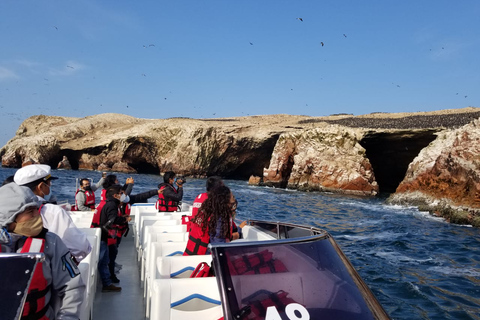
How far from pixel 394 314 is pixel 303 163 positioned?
31784 mm

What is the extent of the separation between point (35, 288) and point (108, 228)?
11.2 feet

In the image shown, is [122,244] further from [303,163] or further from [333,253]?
[303,163]

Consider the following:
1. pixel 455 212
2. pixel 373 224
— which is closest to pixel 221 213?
pixel 373 224

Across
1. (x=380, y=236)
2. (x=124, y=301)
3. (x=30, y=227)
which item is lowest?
(x=380, y=236)

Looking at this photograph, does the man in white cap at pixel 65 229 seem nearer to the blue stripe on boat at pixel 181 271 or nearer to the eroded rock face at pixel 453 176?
the blue stripe on boat at pixel 181 271

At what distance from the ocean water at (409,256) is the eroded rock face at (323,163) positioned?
1334 cm

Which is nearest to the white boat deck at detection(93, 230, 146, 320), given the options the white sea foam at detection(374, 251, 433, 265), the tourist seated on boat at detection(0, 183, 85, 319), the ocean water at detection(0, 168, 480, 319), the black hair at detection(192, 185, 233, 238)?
the black hair at detection(192, 185, 233, 238)

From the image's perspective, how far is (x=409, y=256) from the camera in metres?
10.8

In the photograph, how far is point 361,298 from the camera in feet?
9.20

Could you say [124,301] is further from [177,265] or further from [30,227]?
[30,227]

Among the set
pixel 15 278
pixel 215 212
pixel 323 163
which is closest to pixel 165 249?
pixel 215 212

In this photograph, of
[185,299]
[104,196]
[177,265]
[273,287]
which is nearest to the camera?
[273,287]

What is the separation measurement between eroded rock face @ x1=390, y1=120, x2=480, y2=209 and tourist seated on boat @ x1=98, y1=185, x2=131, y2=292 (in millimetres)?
17670

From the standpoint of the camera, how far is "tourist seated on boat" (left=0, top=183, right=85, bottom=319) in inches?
91.0
